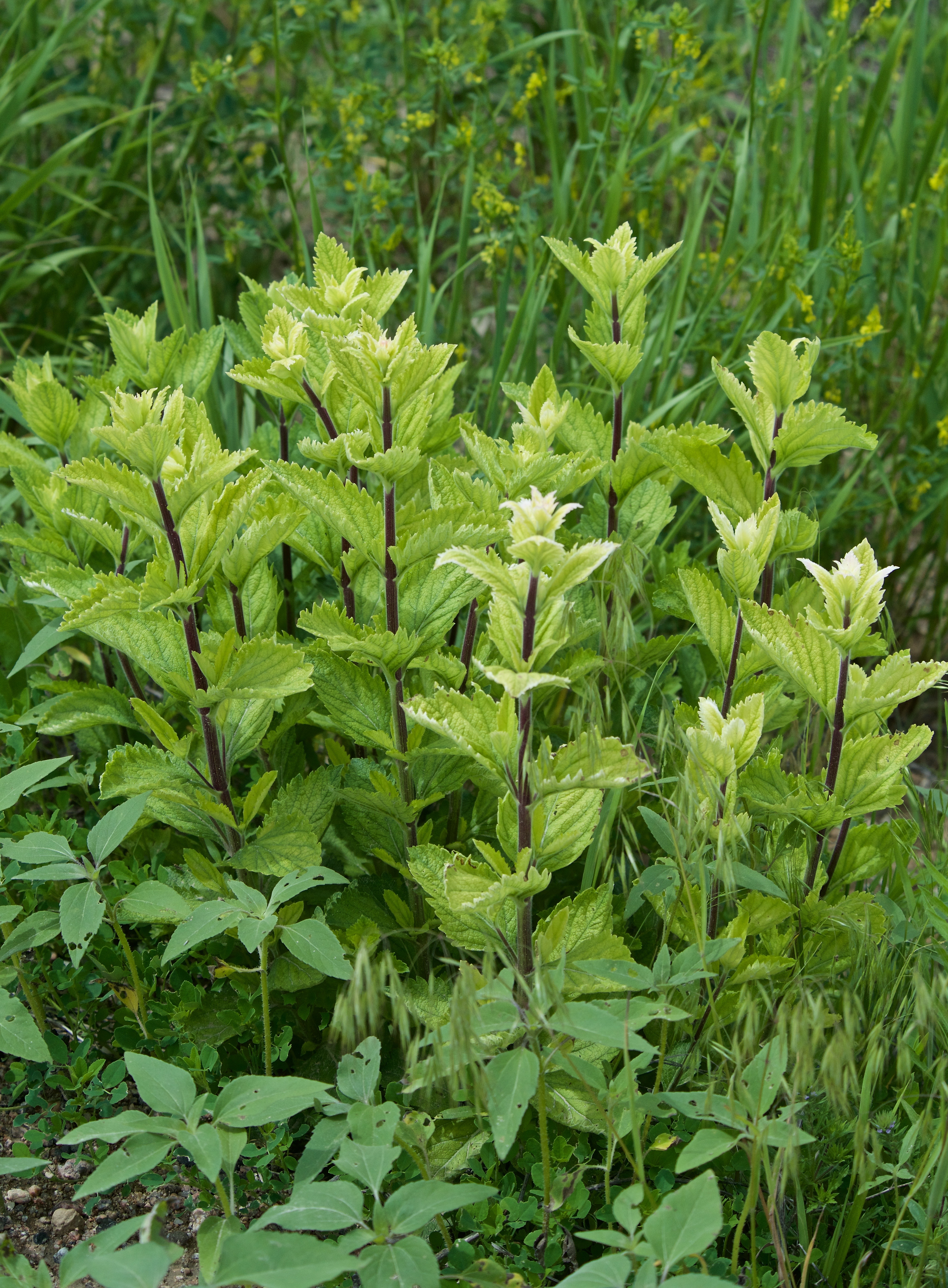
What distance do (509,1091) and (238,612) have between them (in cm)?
65

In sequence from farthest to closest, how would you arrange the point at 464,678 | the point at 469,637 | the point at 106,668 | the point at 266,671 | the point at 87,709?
the point at 106,668
the point at 87,709
the point at 469,637
the point at 464,678
the point at 266,671

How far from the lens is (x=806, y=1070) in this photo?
107 cm

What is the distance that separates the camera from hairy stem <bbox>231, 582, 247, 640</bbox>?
143 centimetres

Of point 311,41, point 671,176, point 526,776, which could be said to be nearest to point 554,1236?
point 526,776

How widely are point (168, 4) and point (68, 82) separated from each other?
19.3 inches

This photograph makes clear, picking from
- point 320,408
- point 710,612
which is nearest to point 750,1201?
point 710,612

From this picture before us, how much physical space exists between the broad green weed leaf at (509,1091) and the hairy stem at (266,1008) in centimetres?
23

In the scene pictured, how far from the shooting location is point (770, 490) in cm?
144

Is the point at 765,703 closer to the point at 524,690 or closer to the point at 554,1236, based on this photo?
the point at 524,690

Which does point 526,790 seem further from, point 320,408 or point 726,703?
point 320,408

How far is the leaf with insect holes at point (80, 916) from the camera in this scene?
1.24m

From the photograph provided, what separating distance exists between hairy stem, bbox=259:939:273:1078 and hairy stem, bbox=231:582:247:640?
0.38 m

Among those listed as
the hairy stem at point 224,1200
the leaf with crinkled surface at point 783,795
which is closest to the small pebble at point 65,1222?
the hairy stem at point 224,1200

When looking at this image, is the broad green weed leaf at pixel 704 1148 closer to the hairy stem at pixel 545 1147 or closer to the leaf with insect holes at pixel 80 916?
the hairy stem at pixel 545 1147
